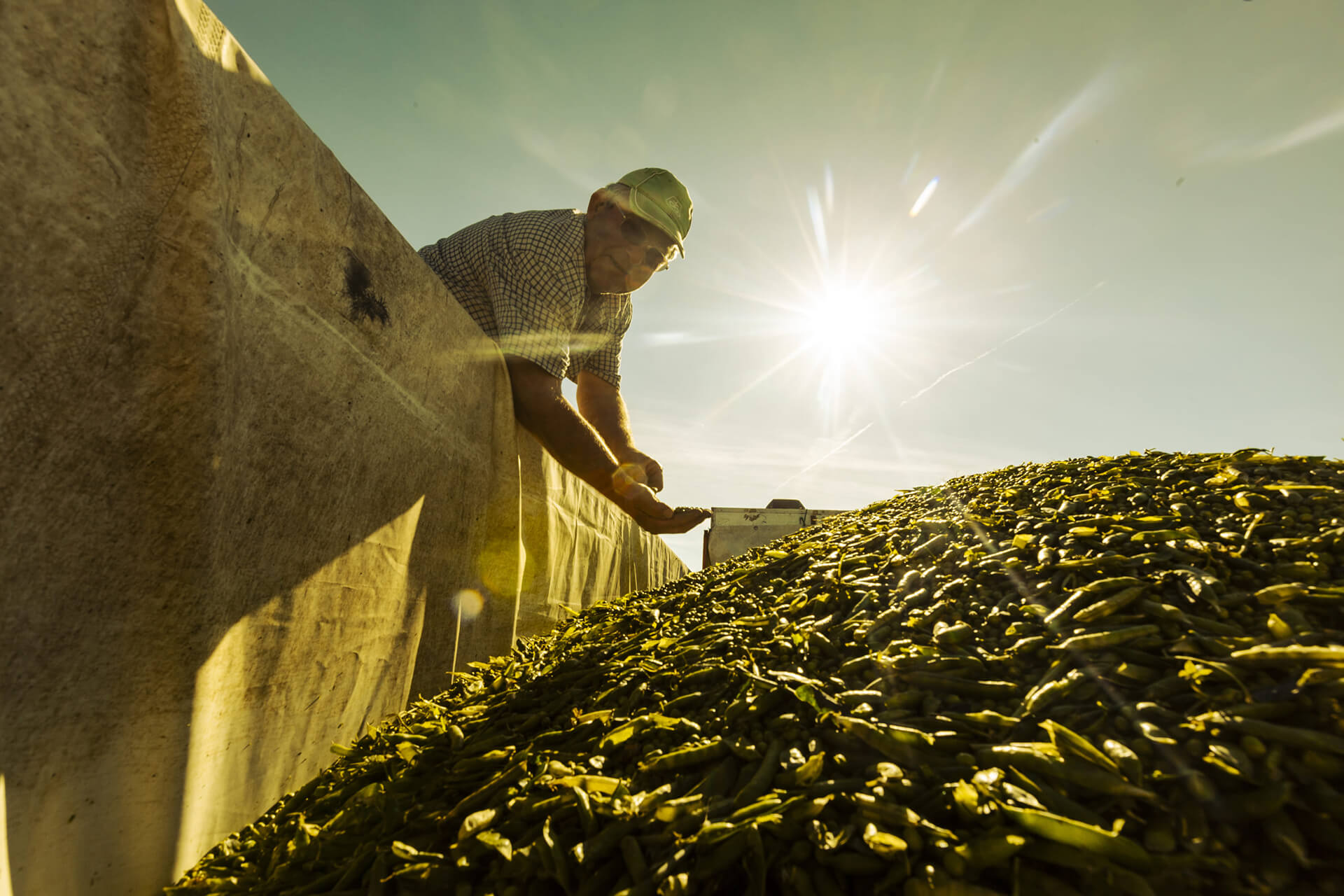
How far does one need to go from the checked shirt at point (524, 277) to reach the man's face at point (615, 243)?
0.14 metres

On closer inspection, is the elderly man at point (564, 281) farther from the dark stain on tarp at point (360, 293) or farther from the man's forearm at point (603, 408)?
the dark stain on tarp at point (360, 293)

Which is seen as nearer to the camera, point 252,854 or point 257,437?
point 252,854

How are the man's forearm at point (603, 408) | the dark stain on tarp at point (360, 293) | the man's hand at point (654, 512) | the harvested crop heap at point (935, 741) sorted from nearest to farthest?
the harvested crop heap at point (935, 741) < the dark stain on tarp at point (360, 293) < the man's hand at point (654, 512) < the man's forearm at point (603, 408)

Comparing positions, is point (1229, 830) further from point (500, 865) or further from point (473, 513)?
point (473, 513)

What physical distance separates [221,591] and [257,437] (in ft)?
1.17

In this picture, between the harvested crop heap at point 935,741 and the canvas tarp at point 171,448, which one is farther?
the canvas tarp at point 171,448

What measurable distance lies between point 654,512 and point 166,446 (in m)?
2.34

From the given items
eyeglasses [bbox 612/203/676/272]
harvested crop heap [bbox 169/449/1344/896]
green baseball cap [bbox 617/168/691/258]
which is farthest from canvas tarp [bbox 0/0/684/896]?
green baseball cap [bbox 617/168/691/258]

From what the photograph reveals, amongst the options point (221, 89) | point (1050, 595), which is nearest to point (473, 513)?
point (221, 89)

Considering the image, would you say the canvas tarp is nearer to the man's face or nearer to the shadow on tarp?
the shadow on tarp

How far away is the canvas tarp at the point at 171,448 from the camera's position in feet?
3.19

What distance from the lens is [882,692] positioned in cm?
127

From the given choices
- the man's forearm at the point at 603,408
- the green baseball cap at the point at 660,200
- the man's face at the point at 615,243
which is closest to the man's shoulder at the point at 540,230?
the man's face at the point at 615,243

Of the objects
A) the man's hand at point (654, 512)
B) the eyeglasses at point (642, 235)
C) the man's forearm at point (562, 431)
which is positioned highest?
the eyeglasses at point (642, 235)
